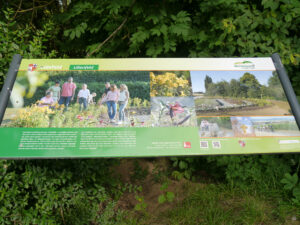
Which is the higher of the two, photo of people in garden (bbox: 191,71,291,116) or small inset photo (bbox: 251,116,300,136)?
photo of people in garden (bbox: 191,71,291,116)

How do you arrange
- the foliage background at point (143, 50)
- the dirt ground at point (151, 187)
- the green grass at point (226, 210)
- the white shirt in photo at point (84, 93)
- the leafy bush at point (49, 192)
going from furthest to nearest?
the dirt ground at point (151, 187) → the green grass at point (226, 210) → the foliage background at point (143, 50) → the leafy bush at point (49, 192) → the white shirt in photo at point (84, 93)

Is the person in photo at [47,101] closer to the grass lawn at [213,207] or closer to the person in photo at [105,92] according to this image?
the person in photo at [105,92]

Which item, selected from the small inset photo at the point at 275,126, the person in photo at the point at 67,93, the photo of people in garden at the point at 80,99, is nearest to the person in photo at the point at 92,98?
the photo of people in garden at the point at 80,99

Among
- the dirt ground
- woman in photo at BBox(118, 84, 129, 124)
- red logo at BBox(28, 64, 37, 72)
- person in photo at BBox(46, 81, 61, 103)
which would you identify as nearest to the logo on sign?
woman in photo at BBox(118, 84, 129, 124)

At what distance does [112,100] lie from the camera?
162 centimetres

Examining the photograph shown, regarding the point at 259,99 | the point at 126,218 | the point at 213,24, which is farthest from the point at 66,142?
the point at 213,24

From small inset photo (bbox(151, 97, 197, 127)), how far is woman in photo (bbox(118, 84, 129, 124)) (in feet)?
0.56

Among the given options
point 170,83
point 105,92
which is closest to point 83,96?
point 105,92

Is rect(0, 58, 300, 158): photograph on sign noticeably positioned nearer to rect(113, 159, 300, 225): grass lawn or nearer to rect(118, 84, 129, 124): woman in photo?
rect(118, 84, 129, 124): woman in photo

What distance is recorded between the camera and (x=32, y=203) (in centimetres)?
213

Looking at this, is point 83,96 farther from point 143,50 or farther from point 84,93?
point 143,50

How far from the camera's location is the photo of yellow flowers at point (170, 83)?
1642mm

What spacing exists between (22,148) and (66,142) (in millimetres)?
232

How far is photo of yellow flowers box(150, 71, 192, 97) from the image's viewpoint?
164 centimetres
